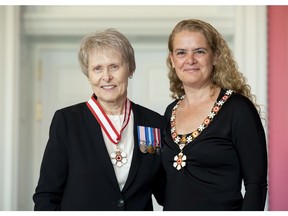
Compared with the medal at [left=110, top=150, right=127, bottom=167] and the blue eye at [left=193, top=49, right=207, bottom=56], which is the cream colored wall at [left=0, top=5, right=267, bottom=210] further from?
the medal at [left=110, top=150, right=127, bottom=167]

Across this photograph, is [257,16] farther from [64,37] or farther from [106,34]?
[106,34]

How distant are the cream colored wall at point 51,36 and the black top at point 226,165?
7.38 ft

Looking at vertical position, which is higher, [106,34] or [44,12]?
[44,12]

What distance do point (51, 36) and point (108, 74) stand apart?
2729 millimetres

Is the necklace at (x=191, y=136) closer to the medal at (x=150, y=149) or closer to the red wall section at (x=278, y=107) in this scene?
the medal at (x=150, y=149)

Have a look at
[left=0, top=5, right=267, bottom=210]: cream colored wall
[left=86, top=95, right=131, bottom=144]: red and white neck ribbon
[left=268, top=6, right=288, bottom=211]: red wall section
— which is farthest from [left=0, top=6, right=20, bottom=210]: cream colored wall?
[left=86, top=95, right=131, bottom=144]: red and white neck ribbon

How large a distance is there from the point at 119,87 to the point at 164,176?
417 mm

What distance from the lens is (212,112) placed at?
237 cm

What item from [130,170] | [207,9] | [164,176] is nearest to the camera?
[130,170]

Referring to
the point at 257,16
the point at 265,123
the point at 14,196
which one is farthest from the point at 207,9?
the point at 14,196

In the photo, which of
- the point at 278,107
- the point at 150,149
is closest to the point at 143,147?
the point at 150,149

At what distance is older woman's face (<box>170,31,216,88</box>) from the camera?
7.89 feet

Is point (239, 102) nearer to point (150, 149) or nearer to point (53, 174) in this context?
point (150, 149)

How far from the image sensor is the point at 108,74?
2.30 metres
